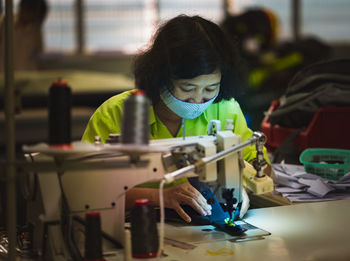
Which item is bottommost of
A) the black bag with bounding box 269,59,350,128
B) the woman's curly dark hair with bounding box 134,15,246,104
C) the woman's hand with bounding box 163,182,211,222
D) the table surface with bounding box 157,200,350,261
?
the table surface with bounding box 157,200,350,261

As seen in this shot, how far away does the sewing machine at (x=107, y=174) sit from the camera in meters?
1.19

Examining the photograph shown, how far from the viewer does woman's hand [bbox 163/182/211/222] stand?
1536mm

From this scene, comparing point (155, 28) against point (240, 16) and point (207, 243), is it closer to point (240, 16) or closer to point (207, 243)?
point (207, 243)

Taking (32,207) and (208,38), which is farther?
(208,38)

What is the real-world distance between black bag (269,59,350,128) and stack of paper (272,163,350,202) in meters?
0.39

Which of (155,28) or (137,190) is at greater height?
(155,28)

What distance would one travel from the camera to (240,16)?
575 centimetres

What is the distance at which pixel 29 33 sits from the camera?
220 inches

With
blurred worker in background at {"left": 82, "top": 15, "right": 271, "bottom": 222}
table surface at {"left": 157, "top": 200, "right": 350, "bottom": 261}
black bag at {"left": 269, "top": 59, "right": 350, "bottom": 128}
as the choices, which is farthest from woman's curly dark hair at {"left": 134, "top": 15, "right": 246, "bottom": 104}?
black bag at {"left": 269, "top": 59, "right": 350, "bottom": 128}

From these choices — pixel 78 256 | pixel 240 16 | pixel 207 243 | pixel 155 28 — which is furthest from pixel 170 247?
pixel 240 16

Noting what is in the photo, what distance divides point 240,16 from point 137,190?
14.5 ft

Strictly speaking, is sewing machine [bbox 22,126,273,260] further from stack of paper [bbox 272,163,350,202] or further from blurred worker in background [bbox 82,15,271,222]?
stack of paper [bbox 272,163,350,202]

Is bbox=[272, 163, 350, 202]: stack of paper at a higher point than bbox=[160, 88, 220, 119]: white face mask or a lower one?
lower

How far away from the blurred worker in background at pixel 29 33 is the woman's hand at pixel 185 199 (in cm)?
331
